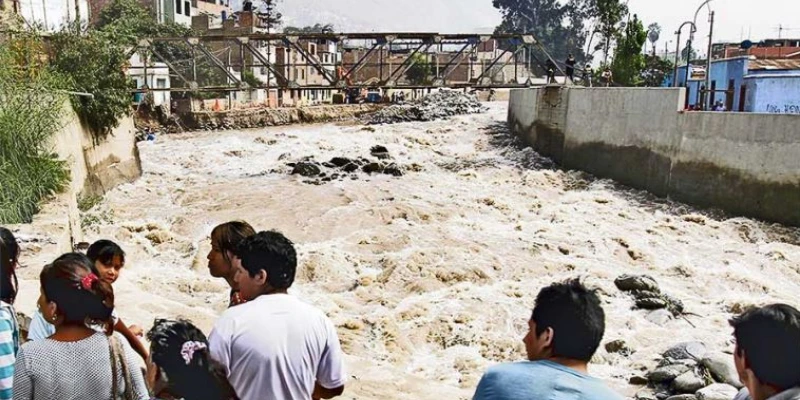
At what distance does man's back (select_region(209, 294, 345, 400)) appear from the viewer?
2730mm

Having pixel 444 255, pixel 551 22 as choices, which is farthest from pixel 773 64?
pixel 551 22

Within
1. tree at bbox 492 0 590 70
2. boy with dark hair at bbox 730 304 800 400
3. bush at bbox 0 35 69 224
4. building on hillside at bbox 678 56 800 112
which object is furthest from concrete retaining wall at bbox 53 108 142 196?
tree at bbox 492 0 590 70

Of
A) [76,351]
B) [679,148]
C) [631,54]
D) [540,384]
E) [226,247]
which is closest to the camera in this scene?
[540,384]

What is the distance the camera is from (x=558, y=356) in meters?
2.40

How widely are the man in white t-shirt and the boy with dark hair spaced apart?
1546 millimetres

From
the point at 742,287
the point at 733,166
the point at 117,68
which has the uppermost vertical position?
the point at 117,68

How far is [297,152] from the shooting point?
23.3 metres

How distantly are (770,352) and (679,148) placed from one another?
1444 centimetres

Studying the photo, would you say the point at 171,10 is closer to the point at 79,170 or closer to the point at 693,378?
the point at 79,170

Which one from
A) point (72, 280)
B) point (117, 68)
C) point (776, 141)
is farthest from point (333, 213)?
point (72, 280)

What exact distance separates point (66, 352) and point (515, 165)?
1887 centimetres

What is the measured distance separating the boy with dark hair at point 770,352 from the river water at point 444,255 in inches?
154

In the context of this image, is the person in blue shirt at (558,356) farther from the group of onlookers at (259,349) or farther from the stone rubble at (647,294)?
the stone rubble at (647,294)

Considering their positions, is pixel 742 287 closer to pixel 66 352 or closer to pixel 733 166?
pixel 733 166
